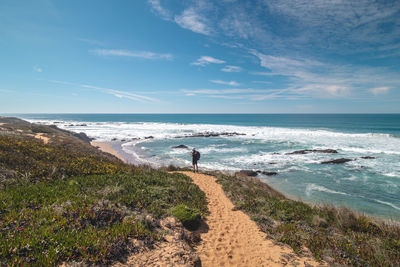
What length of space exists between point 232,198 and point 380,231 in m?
6.19

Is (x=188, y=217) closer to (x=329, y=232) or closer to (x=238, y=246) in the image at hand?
(x=238, y=246)

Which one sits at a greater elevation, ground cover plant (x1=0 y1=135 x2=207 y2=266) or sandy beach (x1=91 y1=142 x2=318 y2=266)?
ground cover plant (x1=0 y1=135 x2=207 y2=266)

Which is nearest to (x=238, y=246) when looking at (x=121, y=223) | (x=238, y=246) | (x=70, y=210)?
(x=238, y=246)

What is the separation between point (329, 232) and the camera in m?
6.96

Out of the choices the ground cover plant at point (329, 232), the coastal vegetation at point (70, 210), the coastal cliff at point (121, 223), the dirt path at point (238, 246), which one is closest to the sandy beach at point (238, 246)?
the dirt path at point (238, 246)

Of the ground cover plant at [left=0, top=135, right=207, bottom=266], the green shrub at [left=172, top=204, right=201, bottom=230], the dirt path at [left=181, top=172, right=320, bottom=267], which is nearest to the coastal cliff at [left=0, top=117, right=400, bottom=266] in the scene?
the ground cover plant at [left=0, top=135, right=207, bottom=266]

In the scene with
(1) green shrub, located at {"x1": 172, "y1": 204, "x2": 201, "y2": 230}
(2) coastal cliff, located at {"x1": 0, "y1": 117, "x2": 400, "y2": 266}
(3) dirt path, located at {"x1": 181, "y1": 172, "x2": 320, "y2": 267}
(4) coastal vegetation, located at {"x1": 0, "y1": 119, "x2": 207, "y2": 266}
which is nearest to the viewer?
(4) coastal vegetation, located at {"x1": 0, "y1": 119, "x2": 207, "y2": 266}

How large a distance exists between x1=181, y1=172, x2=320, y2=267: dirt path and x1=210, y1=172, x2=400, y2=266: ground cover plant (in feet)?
1.40

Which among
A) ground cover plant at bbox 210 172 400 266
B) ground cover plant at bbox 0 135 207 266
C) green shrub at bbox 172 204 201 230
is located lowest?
ground cover plant at bbox 210 172 400 266

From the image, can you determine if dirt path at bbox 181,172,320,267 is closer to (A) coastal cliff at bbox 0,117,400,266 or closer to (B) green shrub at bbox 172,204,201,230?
(A) coastal cliff at bbox 0,117,400,266

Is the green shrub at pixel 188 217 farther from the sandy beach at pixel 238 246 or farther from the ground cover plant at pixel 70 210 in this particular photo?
the sandy beach at pixel 238 246

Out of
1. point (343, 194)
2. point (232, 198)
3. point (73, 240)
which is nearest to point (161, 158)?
point (232, 198)

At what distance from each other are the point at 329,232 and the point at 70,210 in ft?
29.8

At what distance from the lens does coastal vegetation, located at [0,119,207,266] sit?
12.5ft
